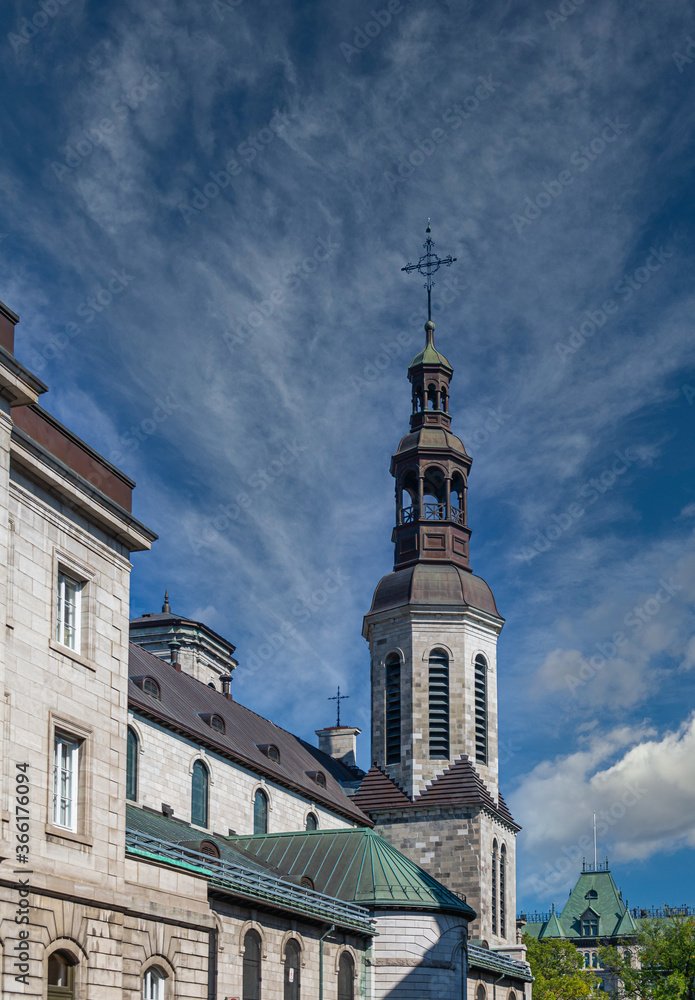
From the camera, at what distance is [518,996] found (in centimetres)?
5578

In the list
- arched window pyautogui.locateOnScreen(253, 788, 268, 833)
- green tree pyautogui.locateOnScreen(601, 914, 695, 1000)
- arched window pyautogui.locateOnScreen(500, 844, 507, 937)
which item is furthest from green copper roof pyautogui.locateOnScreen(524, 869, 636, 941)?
arched window pyautogui.locateOnScreen(253, 788, 268, 833)

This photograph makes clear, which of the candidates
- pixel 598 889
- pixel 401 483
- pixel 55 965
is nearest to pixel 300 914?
pixel 55 965

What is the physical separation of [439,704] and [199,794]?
19.7 meters

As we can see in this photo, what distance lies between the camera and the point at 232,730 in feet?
156

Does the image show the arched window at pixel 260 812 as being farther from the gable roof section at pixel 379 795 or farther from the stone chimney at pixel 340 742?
the stone chimney at pixel 340 742

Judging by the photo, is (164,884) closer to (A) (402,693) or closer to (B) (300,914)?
(B) (300,914)

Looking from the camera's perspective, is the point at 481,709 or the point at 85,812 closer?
the point at 85,812

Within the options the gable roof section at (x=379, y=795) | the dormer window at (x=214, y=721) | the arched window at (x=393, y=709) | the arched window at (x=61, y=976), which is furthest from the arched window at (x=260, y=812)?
the arched window at (x=61, y=976)

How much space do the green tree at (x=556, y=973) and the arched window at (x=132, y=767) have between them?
122 feet

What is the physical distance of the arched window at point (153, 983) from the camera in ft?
73.9

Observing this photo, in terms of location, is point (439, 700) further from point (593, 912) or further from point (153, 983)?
point (593, 912)

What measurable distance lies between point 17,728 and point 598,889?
115 m

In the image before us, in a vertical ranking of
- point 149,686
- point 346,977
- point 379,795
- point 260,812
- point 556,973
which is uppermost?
point 149,686

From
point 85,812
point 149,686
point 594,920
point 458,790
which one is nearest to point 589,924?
point 594,920
